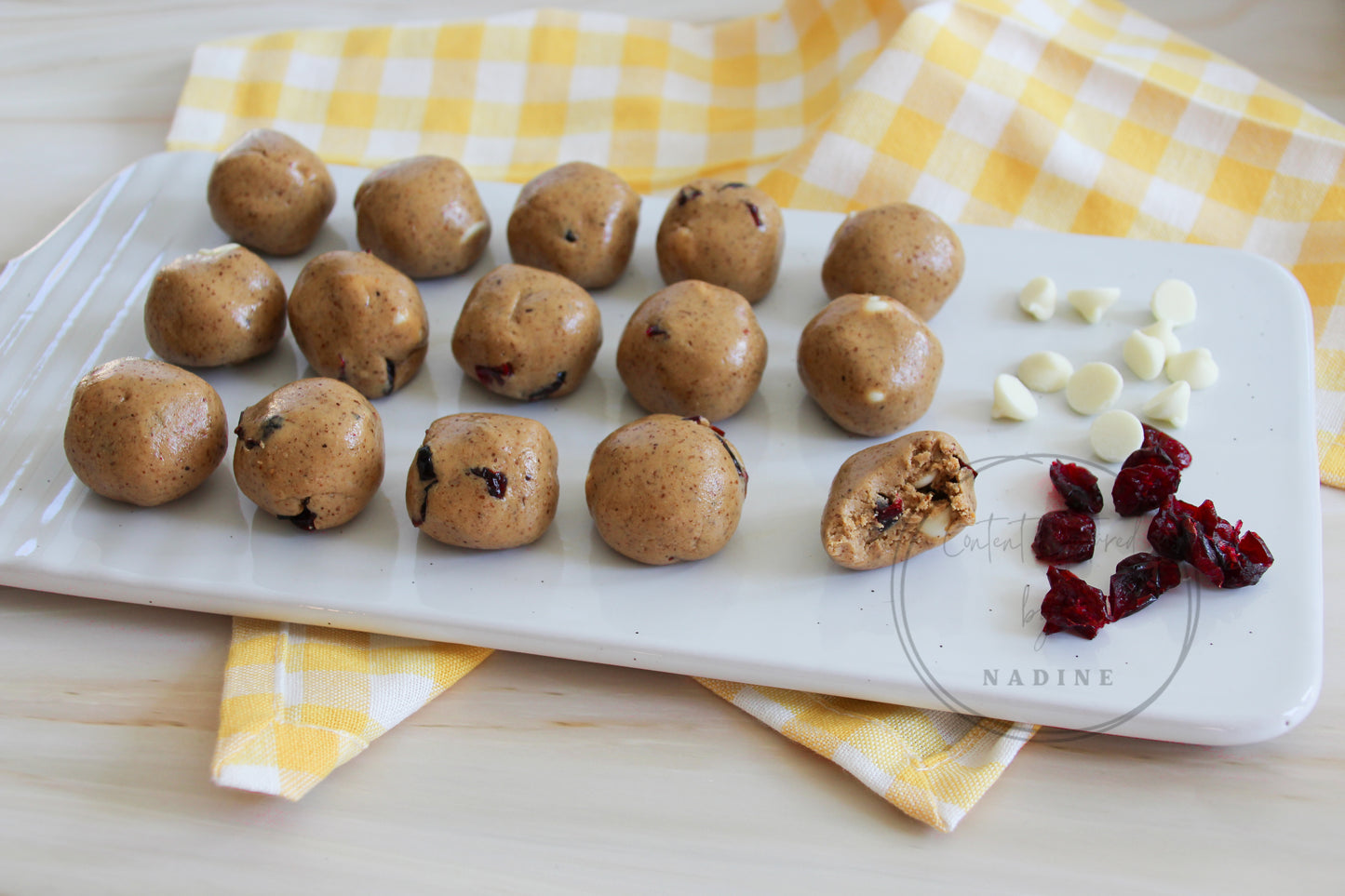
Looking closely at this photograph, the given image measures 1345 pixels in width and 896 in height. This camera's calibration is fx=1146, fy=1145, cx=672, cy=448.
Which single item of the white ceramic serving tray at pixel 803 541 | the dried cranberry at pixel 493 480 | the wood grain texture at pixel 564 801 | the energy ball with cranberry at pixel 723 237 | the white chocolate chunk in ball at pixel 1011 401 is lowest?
the wood grain texture at pixel 564 801

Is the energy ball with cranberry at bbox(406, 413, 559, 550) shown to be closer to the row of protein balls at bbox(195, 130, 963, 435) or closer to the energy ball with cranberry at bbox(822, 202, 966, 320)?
the row of protein balls at bbox(195, 130, 963, 435)

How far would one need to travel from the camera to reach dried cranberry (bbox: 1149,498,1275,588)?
7.29ft

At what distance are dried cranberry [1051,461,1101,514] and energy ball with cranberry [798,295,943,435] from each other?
0.33 metres

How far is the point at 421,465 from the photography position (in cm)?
228

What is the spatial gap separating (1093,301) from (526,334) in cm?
139

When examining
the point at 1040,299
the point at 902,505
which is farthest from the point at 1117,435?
the point at 902,505

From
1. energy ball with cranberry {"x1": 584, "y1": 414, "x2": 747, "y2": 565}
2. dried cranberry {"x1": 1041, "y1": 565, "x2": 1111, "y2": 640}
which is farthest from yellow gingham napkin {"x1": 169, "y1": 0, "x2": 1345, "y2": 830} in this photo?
energy ball with cranberry {"x1": 584, "y1": 414, "x2": 747, "y2": 565}

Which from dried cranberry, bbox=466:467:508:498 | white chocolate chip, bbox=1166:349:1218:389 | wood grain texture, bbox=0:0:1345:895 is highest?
white chocolate chip, bbox=1166:349:1218:389

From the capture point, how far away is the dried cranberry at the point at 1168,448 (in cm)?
247

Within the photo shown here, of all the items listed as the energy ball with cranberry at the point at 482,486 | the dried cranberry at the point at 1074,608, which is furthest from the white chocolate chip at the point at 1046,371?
the energy ball with cranberry at the point at 482,486

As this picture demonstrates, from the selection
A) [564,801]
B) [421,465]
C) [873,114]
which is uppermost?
[873,114]

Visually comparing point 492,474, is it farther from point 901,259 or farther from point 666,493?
point 901,259

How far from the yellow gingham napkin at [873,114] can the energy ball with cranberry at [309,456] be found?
5.01 ft

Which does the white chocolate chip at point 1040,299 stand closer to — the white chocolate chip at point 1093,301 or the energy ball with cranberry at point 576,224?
the white chocolate chip at point 1093,301
